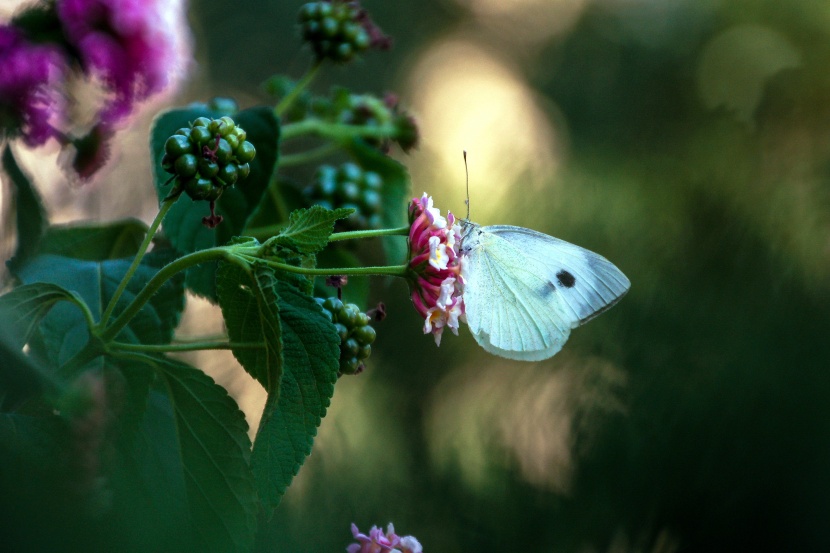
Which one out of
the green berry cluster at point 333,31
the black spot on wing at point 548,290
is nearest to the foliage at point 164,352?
the green berry cluster at point 333,31

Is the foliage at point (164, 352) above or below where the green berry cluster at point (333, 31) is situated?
below

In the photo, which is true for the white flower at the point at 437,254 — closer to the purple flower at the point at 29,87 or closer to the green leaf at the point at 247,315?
the green leaf at the point at 247,315

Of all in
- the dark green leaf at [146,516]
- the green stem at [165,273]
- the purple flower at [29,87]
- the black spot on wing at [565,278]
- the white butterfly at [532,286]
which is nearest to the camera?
the dark green leaf at [146,516]

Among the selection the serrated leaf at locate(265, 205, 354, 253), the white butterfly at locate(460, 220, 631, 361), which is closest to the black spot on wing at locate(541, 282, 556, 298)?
the white butterfly at locate(460, 220, 631, 361)

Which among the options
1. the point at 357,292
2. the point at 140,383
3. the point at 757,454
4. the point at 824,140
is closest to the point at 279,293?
the point at 140,383

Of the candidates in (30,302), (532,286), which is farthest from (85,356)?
Result: (532,286)

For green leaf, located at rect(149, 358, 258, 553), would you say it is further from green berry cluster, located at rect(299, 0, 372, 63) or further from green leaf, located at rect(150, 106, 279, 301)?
green berry cluster, located at rect(299, 0, 372, 63)

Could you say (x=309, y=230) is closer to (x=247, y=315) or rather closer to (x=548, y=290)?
(x=247, y=315)

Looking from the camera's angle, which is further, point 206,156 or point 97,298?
point 97,298

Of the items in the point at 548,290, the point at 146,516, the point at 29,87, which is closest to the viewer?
the point at 146,516
